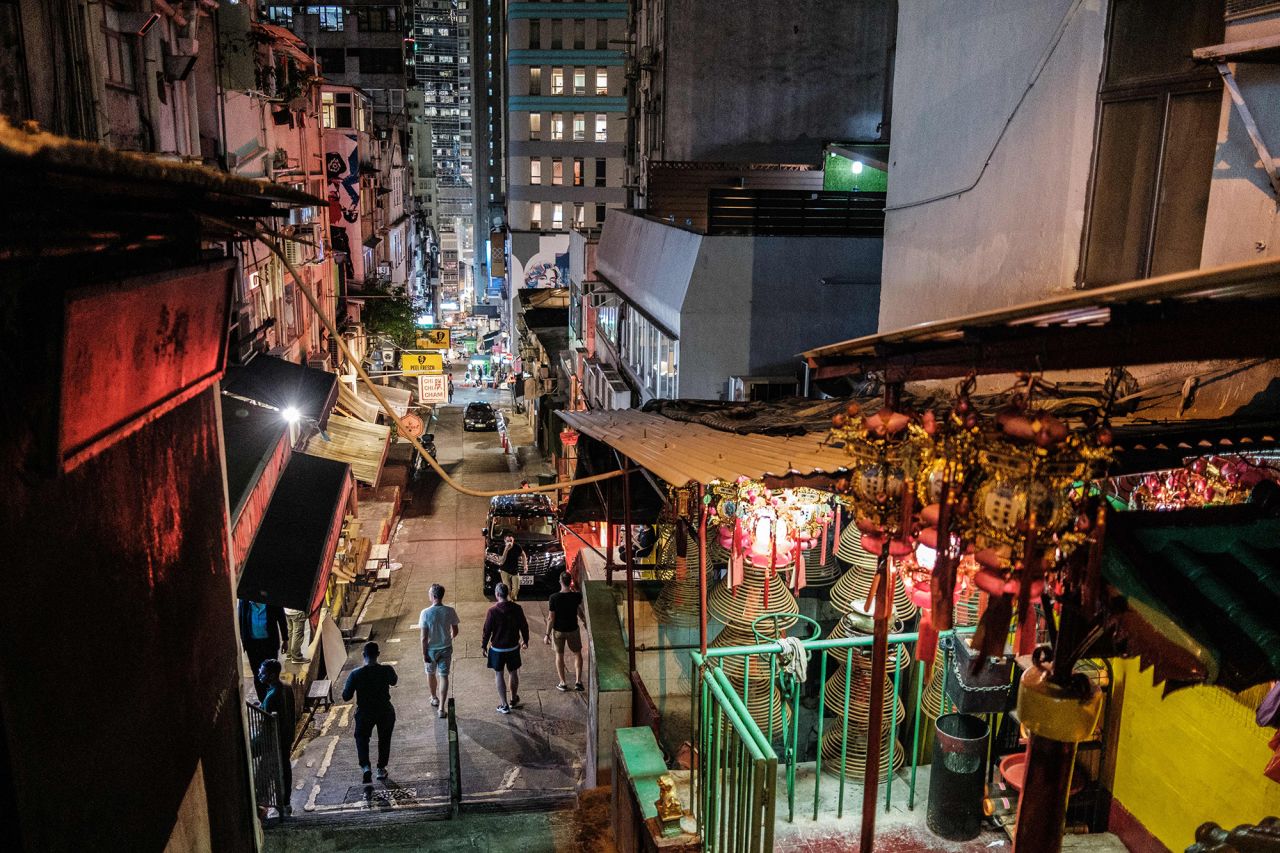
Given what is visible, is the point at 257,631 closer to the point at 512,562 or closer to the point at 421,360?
the point at 512,562

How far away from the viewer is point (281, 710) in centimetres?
1067

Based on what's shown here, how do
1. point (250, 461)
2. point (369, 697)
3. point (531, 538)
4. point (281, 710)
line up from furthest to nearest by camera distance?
point (531, 538)
point (369, 697)
point (250, 461)
point (281, 710)

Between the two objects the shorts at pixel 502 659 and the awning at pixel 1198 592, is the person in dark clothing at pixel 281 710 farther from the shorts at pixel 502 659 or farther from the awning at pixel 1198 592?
the awning at pixel 1198 592

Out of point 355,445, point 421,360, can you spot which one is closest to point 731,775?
point 355,445

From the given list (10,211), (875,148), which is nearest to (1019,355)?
(10,211)

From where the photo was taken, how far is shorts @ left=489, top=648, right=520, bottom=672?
13.6 meters

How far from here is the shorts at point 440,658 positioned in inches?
533

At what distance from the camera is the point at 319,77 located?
2862 centimetres

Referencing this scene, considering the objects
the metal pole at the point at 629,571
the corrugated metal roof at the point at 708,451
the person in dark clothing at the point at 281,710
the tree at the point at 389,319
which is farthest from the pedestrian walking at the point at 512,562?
the tree at the point at 389,319

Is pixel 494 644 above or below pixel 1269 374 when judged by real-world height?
below

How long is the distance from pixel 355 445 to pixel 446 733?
9871 mm

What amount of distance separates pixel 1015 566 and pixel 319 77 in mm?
30146

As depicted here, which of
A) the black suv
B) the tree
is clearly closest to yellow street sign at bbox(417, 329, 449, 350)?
the tree

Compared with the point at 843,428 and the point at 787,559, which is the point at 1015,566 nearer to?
the point at 843,428
